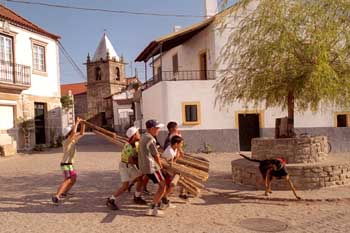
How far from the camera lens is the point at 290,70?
880cm

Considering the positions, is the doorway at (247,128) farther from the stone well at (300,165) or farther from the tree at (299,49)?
the tree at (299,49)

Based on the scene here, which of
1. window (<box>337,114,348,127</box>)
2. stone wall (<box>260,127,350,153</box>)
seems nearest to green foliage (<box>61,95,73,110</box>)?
stone wall (<box>260,127,350,153</box>)

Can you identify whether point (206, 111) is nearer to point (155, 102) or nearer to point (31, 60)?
point (155, 102)

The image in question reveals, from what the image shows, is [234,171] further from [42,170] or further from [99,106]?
[99,106]

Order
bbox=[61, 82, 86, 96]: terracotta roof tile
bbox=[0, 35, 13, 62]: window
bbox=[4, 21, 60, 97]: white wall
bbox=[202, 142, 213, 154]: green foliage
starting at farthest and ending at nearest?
bbox=[61, 82, 86, 96]: terracotta roof tile → bbox=[4, 21, 60, 97]: white wall → bbox=[0, 35, 13, 62]: window → bbox=[202, 142, 213, 154]: green foliage

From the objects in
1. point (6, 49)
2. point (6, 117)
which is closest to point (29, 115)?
point (6, 117)

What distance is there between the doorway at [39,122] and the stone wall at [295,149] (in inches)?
607

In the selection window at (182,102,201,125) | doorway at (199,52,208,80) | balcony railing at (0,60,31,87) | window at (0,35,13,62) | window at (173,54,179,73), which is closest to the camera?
window at (182,102,201,125)

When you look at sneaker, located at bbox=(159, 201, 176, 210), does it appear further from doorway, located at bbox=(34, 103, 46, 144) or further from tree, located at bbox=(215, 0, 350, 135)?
doorway, located at bbox=(34, 103, 46, 144)

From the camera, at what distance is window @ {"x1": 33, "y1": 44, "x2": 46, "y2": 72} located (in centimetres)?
2081

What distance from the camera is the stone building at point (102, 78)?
5253 cm

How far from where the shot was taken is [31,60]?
20.4 metres

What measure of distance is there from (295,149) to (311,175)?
32.4 inches

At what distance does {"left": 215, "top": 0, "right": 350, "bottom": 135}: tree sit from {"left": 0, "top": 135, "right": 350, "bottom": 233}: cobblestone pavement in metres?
2.50
